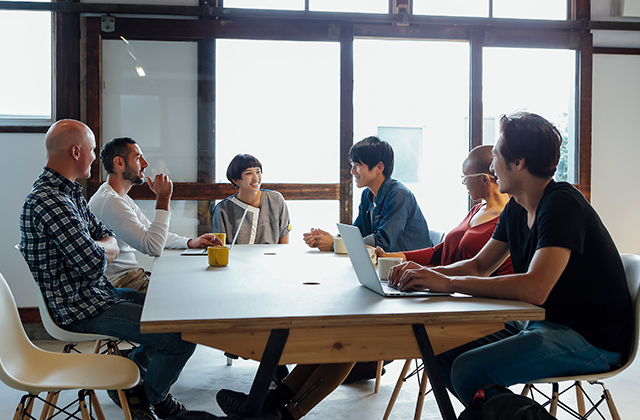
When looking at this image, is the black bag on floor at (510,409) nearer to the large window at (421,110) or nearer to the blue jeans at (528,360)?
the blue jeans at (528,360)

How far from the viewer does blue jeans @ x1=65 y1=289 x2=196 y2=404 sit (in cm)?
213

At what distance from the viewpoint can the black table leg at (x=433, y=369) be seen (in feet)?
4.79

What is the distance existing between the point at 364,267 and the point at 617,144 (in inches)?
148

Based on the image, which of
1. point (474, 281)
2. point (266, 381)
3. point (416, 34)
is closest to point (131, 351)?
point (266, 381)

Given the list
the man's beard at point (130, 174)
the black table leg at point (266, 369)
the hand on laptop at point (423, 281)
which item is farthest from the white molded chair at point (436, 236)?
the black table leg at point (266, 369)

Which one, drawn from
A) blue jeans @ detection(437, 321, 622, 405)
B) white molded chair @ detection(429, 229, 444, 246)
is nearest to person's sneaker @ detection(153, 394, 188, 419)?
blue jeans @ detection(437, 321, 622, 405)

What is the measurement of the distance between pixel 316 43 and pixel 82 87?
1.70 meters

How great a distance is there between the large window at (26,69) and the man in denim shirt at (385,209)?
7.75ft

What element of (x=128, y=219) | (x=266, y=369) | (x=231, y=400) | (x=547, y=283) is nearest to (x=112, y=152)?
(x=128, y=219)

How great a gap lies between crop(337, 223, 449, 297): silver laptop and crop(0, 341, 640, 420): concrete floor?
108 centimetres

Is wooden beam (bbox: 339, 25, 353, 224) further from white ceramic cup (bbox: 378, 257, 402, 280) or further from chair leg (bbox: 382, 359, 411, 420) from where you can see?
white ceramic cup (bbox: 378, 257, 402, 280)

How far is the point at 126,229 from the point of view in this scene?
9.25ft

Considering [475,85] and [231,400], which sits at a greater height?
[475,85]

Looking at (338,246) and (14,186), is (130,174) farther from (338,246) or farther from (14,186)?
(14,186)
